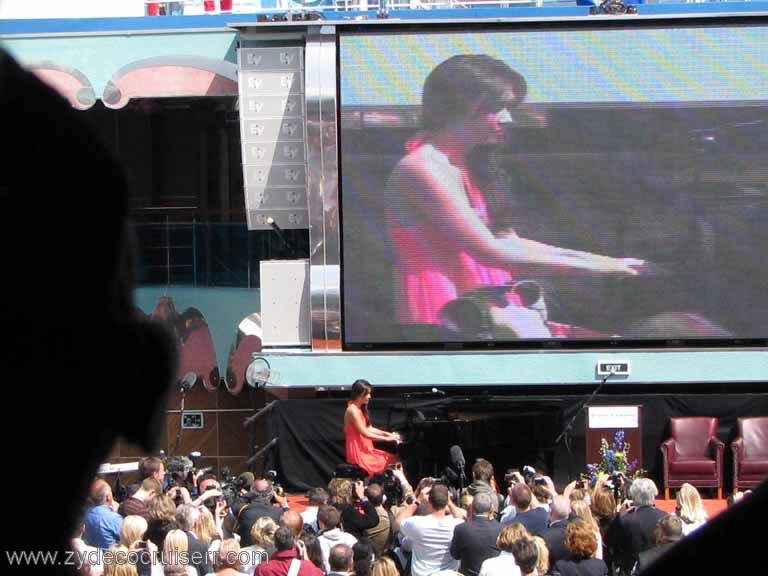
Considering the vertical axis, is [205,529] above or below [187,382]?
below

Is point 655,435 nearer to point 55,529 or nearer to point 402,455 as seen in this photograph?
point 402,455

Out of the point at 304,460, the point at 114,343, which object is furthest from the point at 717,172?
the point at 114,343

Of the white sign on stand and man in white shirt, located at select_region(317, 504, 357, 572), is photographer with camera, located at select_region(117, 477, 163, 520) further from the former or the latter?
the white sign on stand

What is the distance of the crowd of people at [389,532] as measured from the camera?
17.9 feet

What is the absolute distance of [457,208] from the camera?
1195cm

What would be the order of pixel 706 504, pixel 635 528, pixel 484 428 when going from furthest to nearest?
pixel 484 428
pixel 706 504
pixel 635 528

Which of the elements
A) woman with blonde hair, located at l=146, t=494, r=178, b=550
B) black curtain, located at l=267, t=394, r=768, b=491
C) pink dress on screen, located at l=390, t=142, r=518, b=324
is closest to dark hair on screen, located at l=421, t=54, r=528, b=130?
pink dress on screen, located at l=390, t=142, r=518, b=324

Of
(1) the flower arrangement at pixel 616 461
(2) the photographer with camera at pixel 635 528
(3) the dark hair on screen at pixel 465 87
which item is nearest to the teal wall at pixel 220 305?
(3) the dark hair on screen at pixel 465 87

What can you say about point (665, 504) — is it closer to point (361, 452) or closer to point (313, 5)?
point (361, 452)

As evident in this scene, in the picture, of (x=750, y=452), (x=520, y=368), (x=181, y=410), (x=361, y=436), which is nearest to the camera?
(x=361, y=436)

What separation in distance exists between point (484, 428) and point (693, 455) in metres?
2.27

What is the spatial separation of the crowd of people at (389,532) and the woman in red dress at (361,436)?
2112mm

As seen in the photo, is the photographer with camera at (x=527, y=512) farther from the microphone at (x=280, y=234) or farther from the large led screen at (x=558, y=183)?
the microphone at (x=280, y=234)

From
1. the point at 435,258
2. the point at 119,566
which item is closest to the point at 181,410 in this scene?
the point at 435,258
